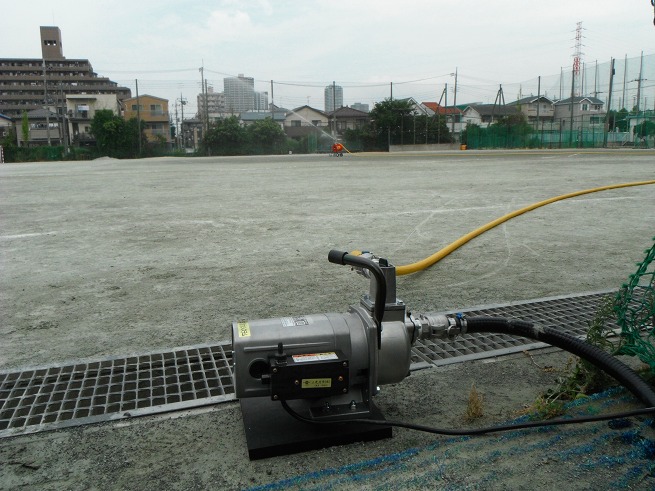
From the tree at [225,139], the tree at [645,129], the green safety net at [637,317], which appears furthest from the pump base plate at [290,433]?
the tree at [225,139]

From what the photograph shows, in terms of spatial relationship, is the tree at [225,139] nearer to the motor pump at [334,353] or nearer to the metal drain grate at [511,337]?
the metal drain grate at [511,337]

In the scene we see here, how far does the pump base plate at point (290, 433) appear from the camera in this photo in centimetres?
167

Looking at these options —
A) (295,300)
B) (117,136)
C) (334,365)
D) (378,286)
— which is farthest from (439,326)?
(117,136)

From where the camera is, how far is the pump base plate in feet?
5.48

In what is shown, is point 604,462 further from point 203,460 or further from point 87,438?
point 87,438

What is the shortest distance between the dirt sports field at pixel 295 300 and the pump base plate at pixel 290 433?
0.03 m

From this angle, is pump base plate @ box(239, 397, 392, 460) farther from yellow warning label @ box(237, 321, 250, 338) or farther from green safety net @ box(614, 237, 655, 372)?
green safety net @ box(614, 237, 655, 372)

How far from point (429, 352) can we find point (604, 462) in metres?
0.97

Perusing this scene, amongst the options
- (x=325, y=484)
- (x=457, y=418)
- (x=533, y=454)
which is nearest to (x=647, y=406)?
(x=533, y=454)

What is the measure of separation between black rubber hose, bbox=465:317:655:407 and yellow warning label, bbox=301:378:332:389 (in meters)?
0.62

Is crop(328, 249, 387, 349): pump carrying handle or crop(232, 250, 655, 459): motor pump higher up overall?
crop(328, 249, 387, 349): pump carrying handle

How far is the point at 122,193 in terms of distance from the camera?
9.37m

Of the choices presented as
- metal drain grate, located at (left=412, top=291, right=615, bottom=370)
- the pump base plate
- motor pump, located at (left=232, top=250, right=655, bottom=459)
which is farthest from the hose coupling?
metal drain grate, located at (left=412, top=291, right=615, bottom=370)

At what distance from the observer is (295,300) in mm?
3193
